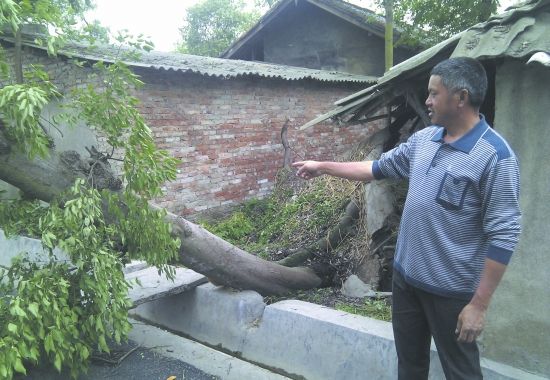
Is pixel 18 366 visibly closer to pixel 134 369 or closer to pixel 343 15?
pixel 134 369

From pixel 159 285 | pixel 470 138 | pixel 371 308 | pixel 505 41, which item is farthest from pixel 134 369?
pixel 505 41

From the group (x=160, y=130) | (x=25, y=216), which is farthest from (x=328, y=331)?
(x=160, y=130)

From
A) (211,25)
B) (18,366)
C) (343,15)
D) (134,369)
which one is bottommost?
(134,369)

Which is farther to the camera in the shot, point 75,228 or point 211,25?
point 211,25

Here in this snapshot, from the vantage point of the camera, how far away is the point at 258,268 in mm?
4453

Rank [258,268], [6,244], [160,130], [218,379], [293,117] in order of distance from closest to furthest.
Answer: [218,379], [258,268], [6,244], [160,130], [293,117]

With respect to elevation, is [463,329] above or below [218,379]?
above

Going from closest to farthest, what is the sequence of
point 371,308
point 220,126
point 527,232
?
point 527,232 → point 371,308 → point 220,126

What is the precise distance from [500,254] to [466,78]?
0.84 metres

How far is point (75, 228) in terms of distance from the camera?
2.97 m

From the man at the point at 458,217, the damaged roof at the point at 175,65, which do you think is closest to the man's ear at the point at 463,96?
the man at the point at 458,217

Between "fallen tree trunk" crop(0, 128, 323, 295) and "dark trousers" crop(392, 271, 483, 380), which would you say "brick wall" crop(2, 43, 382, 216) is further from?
"dark trousers" crop(392, 271, 483, 380)

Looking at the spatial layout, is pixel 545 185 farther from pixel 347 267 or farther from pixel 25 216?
pixel 25 216

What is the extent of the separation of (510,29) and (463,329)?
203 centimetres
